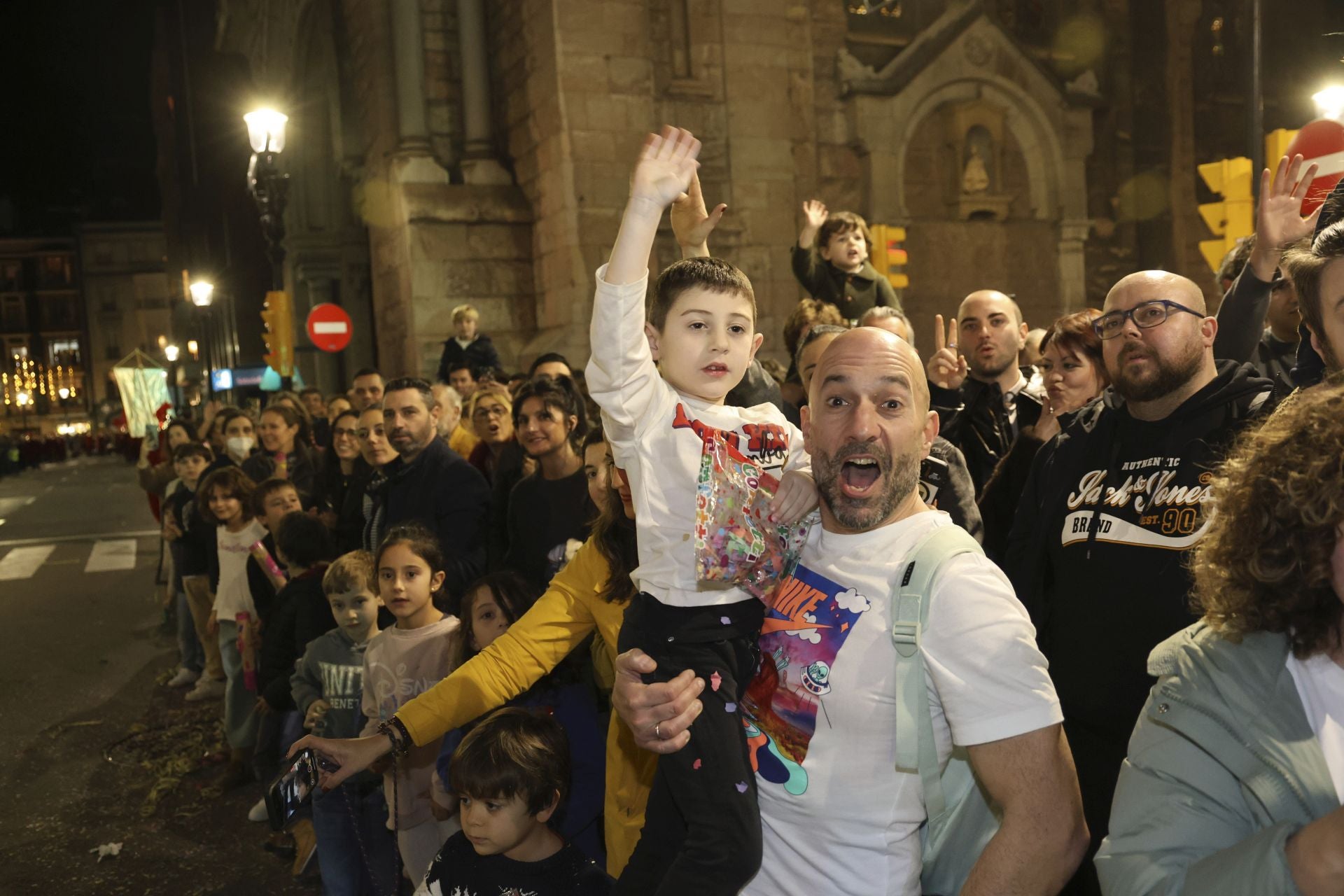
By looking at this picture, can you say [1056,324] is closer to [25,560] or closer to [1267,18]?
[1267,18]

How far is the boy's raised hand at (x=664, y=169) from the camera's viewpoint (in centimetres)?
233

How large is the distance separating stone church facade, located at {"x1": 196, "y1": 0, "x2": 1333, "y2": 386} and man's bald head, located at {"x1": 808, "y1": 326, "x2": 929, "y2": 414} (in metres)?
10.8

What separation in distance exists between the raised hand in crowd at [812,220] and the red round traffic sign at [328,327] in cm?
1131

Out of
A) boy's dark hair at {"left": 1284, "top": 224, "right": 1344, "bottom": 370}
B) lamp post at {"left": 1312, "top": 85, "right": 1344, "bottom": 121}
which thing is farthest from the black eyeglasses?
lamp post at {"left": 1312, "top": 85, "right": 1344, "bottom": 121}

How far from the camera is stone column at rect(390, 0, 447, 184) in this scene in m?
13.6

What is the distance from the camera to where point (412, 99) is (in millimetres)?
13742

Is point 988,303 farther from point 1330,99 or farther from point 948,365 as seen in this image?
point 1330,99

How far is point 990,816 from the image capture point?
2055mm

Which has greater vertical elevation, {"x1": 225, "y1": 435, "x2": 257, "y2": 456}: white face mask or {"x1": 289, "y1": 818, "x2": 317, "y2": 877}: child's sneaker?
{"x1": 225, "y1": 435, "x2": 257, "y2": 456}: white face mask

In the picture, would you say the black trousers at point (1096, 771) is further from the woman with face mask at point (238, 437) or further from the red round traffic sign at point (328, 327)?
the red round traffic sign at point (328, 327)

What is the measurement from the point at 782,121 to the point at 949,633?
43.5ft

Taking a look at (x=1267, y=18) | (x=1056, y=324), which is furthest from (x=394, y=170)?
(x=1267, y=18)

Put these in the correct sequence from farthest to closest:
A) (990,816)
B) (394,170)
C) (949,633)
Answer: (394,170), (990,816), (949,633)

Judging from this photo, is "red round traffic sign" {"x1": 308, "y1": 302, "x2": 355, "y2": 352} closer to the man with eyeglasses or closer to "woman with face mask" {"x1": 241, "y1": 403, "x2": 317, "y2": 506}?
"woman with face mask" {"x1": 241, "y1": 403, "x2": 317, "y2": 506}
